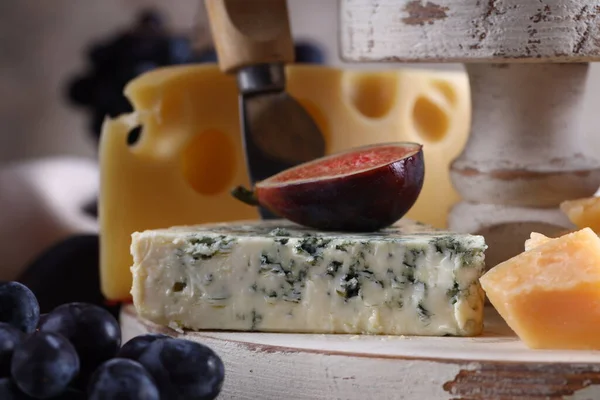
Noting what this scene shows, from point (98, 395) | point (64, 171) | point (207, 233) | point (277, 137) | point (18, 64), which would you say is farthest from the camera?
point (18, 64)

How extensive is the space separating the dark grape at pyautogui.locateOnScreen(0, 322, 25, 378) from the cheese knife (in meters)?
0.54

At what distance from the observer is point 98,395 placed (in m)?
0.78

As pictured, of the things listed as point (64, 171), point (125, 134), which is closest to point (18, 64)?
point (64, 171)

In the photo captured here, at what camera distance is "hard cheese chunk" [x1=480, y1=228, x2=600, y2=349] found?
0.93 meters

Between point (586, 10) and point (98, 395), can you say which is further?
point (586, 10)

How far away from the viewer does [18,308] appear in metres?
0.91

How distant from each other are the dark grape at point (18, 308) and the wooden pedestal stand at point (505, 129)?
53 centimetres

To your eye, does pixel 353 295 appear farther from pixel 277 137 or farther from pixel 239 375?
pixel 277 137

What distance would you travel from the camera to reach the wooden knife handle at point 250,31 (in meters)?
1.31

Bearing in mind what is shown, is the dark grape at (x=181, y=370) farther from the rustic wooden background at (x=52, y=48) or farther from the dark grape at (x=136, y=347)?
the rustic wooden background at (x=52, y=48)

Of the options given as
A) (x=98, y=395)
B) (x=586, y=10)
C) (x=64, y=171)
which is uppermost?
(x=586, y=10)

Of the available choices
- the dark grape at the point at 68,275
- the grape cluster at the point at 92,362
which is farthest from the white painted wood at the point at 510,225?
the dark grape at the point at 68,275

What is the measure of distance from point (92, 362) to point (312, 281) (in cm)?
31

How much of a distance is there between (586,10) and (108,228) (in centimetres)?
74
